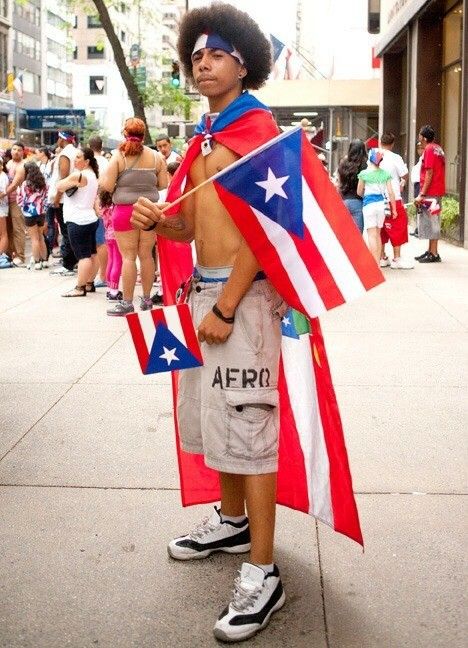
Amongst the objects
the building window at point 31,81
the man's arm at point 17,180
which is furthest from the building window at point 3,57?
the man's arm at point 17,180

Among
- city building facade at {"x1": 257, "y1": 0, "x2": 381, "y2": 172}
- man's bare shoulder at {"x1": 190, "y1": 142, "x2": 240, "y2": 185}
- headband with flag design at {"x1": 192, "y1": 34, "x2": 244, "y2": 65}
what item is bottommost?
man's bare shoulder at {"x1": 190, "y1": 142, "x2": 240, "y2": 185}

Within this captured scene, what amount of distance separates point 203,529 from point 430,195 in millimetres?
10788

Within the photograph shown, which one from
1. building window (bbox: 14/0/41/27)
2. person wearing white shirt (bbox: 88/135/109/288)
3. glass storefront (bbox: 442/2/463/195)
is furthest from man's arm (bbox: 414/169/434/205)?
building window (bbox: 14/0/41/27)

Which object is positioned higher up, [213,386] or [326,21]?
[326,21]

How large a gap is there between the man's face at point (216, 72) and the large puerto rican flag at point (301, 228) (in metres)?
0.42

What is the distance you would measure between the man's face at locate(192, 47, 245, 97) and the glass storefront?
14430mm

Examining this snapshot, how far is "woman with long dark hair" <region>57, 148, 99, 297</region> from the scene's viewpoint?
34.6 feet

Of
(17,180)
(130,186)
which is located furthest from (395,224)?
(17,180)

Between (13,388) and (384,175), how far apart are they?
7314 mm

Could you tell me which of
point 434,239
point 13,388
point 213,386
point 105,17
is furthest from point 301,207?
point 105,17

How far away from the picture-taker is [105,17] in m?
18.5

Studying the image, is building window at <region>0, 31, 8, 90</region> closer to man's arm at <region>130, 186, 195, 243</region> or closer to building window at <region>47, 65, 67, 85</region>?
building window at <region>47, 65, 67, 85</region>

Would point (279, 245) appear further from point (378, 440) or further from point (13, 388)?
point (13, 388)

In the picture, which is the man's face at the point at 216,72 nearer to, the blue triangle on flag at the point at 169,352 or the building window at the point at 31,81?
the blue triangle on flag at the point at 169,352
